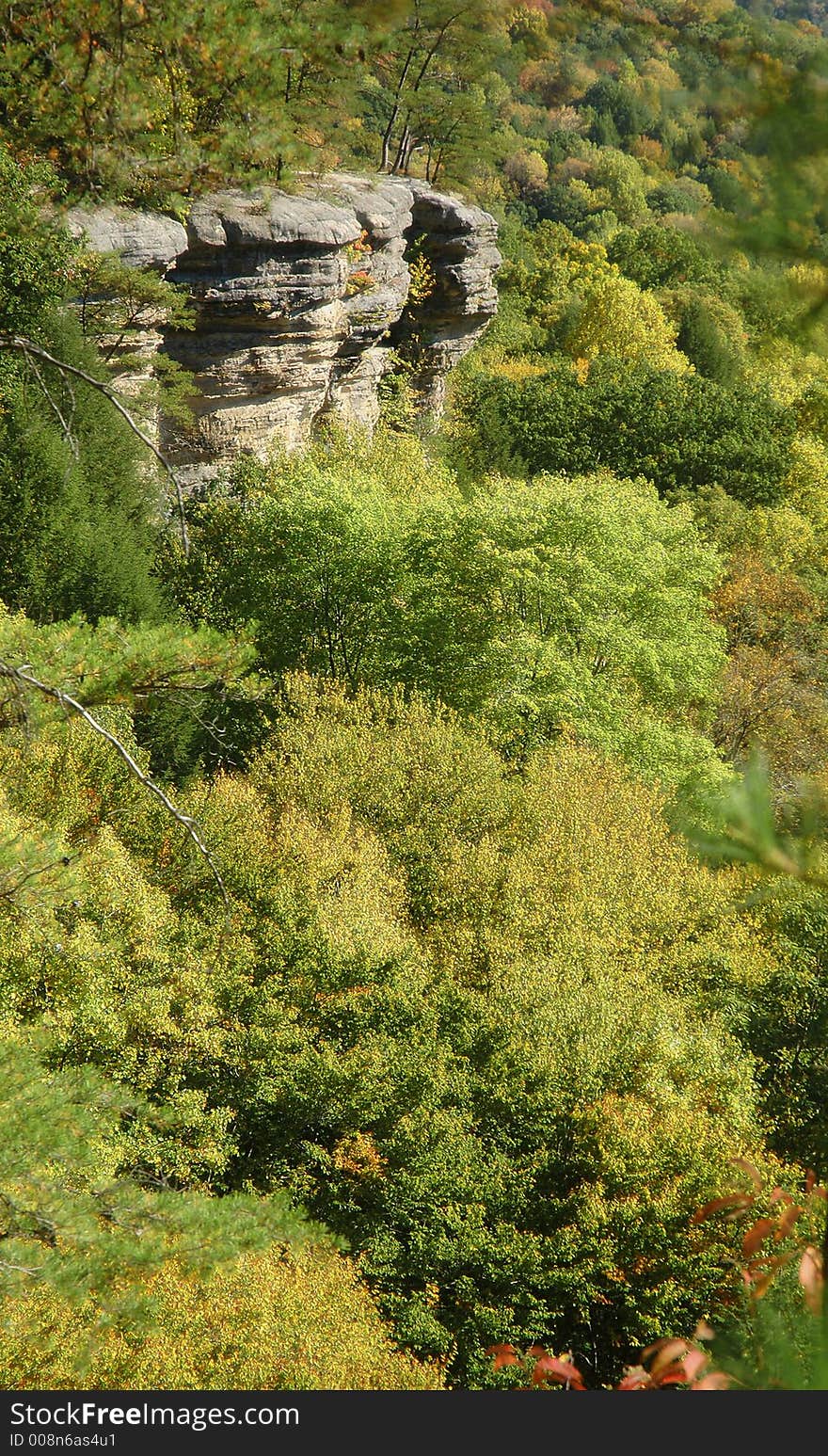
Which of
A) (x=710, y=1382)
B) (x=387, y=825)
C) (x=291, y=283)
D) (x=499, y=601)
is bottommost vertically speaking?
(x=387, y=825)

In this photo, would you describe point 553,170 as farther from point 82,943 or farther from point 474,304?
point 82,943

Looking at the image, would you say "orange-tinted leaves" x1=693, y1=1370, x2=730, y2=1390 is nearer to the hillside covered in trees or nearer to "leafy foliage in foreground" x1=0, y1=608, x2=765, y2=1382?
the hillside covered in trees

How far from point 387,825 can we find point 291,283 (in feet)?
40.1

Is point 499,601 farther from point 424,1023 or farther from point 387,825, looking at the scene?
point 424,1023

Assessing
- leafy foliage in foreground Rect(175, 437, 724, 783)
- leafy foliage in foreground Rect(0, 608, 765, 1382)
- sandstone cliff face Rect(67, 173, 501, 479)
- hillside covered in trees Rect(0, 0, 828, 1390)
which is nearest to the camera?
hillside covered in trees Rect(0, 0, 828, 1390)

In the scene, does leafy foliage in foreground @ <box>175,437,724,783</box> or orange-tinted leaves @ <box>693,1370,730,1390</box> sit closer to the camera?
orange-tinted leaves @ <box>693,1370,730,1390</box>

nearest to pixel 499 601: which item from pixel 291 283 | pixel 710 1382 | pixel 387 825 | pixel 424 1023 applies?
pixel 387 825

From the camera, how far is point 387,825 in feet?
43.6

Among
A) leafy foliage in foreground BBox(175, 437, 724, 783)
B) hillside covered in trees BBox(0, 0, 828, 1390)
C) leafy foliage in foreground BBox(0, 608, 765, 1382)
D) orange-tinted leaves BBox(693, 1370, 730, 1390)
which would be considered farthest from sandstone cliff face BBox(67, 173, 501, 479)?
orange-tinted leaves BBox(693, 1370, 730, 1390)

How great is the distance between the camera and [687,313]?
41188mm

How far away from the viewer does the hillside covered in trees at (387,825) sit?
14.5 ft

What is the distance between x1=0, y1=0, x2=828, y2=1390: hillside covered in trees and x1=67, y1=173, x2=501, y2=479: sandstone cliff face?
830 mm

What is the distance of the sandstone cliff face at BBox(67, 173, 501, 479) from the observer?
738 inches

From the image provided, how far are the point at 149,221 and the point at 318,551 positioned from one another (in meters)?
6.13
